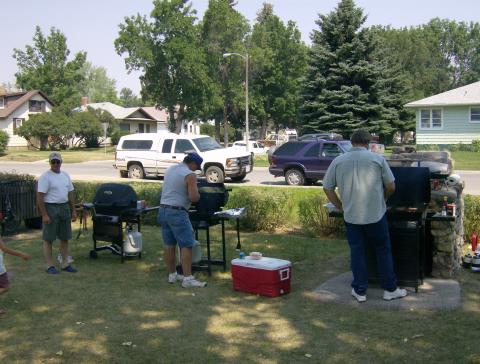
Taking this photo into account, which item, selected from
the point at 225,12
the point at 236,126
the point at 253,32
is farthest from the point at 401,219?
the point at 236,126

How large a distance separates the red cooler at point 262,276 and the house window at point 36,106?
183ft

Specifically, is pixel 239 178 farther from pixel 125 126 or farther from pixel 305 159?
pixel 125 126

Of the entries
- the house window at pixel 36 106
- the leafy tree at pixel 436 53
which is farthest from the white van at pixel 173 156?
the leafy tree at pixel 436 53

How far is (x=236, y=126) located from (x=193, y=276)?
217 ft

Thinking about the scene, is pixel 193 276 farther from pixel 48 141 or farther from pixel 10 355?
pixel 48 141

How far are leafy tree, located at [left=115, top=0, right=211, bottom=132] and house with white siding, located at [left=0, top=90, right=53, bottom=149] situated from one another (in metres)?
11.5

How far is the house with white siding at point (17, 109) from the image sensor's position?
56.2 m

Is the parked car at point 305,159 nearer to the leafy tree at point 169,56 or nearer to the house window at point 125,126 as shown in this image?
the leafy tree at point 169,56

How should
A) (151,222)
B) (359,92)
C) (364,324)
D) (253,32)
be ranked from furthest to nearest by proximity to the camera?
(253,32) < (359,92) < (151,222) < (364,324)

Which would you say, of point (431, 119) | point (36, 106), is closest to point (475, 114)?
point (431, 119)

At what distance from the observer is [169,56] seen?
1988 inches

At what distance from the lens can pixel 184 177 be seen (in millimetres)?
7000

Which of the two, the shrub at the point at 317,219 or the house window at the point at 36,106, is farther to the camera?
the house window at the point at 36,106

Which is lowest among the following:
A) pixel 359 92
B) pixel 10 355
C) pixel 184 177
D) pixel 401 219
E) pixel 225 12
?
pixel 10 355
